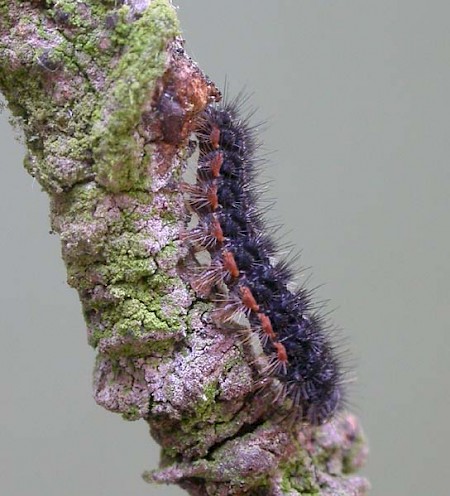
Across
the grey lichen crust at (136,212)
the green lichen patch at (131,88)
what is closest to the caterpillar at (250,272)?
the grey lichen crust at (136,212)

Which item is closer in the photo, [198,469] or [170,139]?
[170,139]

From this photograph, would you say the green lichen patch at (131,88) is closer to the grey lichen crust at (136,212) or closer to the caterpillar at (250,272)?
the grey lichen crust at (136,212)

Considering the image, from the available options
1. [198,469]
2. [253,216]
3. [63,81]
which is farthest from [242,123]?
[198,469]

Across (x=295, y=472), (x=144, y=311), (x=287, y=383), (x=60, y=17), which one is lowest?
(x=295, y=472)

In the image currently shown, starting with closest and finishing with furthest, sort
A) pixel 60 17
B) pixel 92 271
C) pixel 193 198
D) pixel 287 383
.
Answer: pixel 60 17 < pixel 92 271 < pixel 193 198 < pixel 287 383

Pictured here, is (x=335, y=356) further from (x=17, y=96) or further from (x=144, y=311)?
(x=17, y=96)

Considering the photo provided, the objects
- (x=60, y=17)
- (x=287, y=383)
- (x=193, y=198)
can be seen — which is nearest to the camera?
(x=60, y=17)

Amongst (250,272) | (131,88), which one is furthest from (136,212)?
(250,272)
